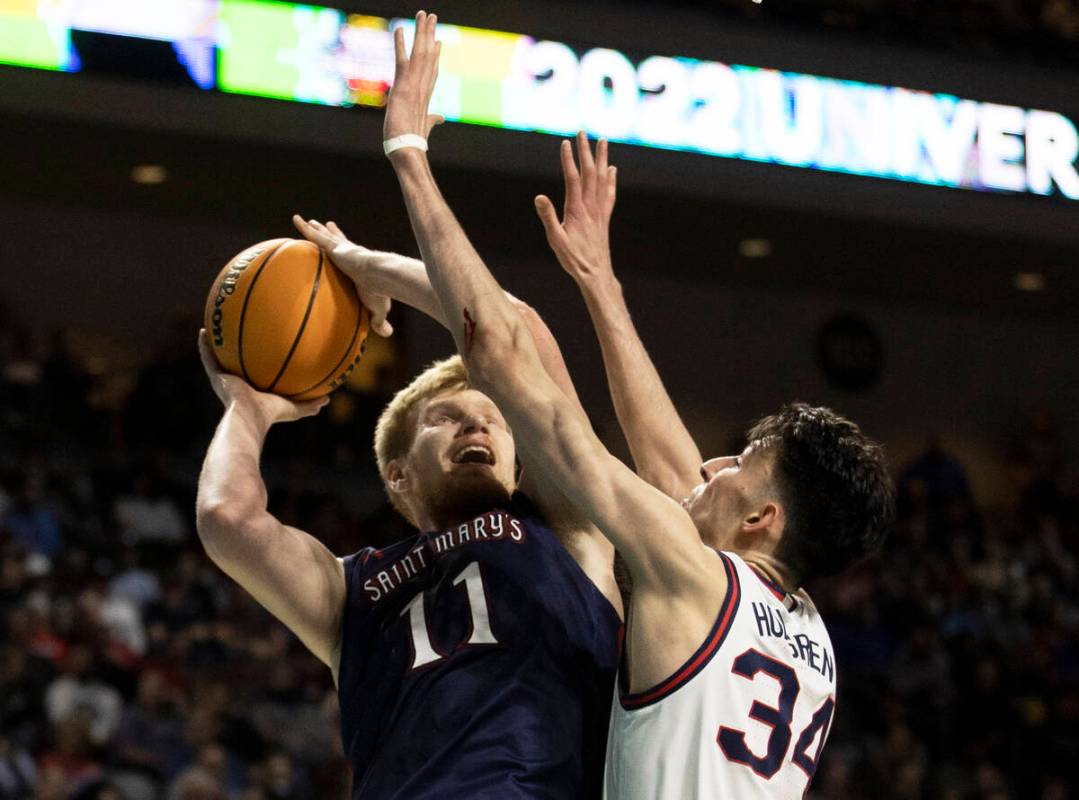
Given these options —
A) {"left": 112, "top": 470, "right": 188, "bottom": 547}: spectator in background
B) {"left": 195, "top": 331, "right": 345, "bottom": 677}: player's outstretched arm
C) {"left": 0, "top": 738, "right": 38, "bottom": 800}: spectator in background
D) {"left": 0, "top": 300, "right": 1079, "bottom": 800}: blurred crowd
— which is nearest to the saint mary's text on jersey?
{"left": 195, "top": 331, "right": 345, "bottom": 677}: player's outstretched arm

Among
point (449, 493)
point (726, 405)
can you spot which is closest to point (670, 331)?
point (726, 405)

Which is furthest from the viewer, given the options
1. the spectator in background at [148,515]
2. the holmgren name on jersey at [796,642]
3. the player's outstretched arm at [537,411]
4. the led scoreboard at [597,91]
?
the led scoreboard at [597,91]

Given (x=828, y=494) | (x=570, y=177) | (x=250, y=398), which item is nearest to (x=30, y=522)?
(x=250, y=398)

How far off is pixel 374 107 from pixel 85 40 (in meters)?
2.04

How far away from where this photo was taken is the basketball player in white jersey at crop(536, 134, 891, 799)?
10.3 feet

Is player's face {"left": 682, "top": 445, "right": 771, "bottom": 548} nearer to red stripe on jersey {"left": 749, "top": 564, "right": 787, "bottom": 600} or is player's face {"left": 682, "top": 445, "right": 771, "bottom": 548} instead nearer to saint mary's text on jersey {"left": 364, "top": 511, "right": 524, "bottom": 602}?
red stripe on jersey {"left": 749, "top": 564, "right": 787, "bottom": 600}

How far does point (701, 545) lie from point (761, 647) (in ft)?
0.80

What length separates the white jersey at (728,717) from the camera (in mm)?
3150

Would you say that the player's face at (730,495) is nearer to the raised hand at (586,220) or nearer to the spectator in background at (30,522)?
the raised hand at (586,220)

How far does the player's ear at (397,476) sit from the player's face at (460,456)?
0.05 metres

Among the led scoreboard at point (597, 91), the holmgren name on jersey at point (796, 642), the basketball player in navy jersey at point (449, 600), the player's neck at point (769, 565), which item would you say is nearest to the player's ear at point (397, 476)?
the basketball player in navy jersey at point (449, 600)

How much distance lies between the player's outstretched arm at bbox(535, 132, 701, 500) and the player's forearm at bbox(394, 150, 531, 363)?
2.05 ft

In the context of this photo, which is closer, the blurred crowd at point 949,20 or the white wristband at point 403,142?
the white wristband at point 403,142

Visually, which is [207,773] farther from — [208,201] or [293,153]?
[208,201]
